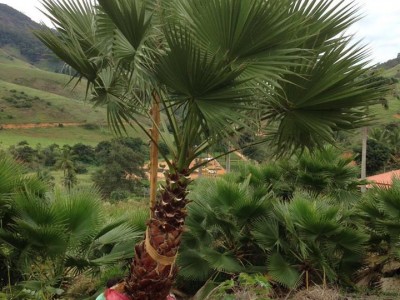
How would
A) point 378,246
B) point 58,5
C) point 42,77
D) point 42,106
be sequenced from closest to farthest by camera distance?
1. point 58,5
2. point 378,246
3. point 42,106
4. point 42,77

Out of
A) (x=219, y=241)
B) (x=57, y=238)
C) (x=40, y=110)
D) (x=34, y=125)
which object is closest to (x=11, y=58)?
(x=40, y=110)

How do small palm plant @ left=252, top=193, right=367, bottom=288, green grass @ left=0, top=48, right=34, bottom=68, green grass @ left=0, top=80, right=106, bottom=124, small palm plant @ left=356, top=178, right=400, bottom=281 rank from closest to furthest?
small palm plant @ left=252, top=193, right=367, bottom=288 < small palm plant @ left=356, top=178, right=400, bottom=281 < green grass @ left=0, top=80, right=106, bottom=124 < green grass @ left=0, top=48, right=34, bottom=68

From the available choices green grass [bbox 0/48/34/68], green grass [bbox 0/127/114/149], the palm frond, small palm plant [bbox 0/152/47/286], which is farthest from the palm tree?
green grass [bbox 0/48/34/68]

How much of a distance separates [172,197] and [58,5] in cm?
214

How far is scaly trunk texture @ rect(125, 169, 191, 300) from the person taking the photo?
3.94 meters

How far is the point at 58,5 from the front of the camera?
425cm

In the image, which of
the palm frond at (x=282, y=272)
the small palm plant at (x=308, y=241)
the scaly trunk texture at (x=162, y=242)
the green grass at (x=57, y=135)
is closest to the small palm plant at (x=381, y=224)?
the small palm plant at (x=308, y=241)

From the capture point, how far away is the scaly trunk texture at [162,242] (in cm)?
394

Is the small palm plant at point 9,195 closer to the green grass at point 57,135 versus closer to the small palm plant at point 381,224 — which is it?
the small palm plant at point 381,224

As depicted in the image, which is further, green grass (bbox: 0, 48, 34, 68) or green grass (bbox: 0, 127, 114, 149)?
green grass (bbox: 0, 48, 34, 68)

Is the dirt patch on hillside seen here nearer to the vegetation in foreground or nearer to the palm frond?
the vegetation in foreground

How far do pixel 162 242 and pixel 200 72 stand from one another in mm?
1537

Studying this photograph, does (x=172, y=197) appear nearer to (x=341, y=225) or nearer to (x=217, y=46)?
(x=217, y=46)

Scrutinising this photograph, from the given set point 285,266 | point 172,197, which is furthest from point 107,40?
point 285,266
